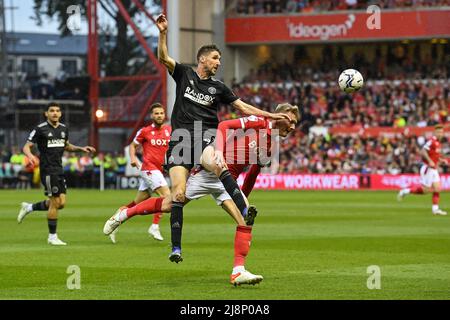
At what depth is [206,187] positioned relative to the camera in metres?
13.1

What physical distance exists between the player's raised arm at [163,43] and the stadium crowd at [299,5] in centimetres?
4466

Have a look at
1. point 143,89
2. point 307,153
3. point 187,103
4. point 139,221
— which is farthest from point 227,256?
point 143,89

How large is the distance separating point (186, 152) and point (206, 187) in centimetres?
51

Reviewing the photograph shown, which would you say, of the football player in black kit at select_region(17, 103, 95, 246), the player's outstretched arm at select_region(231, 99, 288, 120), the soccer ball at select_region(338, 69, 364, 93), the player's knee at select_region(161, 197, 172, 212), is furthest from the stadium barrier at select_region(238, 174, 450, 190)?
the player's outstretched arm at select_region(231, 99, 288, 120)

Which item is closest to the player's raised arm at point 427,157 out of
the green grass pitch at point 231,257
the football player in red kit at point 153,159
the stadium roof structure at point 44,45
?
the green grass pitch at point 231,257

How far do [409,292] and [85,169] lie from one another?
140 feet

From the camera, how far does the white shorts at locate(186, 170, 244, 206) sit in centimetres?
1304

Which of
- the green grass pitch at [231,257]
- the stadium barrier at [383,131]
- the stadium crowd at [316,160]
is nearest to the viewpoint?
the green grass pitch at [231,257]

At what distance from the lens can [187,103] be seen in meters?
13.2

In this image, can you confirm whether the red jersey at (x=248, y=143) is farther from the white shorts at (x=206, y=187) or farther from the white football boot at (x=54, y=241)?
the white football boot at (x=54, y=241)

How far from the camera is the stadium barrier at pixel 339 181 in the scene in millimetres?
46906

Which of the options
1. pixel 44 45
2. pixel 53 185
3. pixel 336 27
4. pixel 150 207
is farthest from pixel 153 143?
pixel 44 45

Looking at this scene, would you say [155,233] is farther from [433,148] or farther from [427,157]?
[433,148]

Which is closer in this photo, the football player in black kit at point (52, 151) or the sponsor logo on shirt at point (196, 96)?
the sponsor logo on shirt at point (196, 96)
